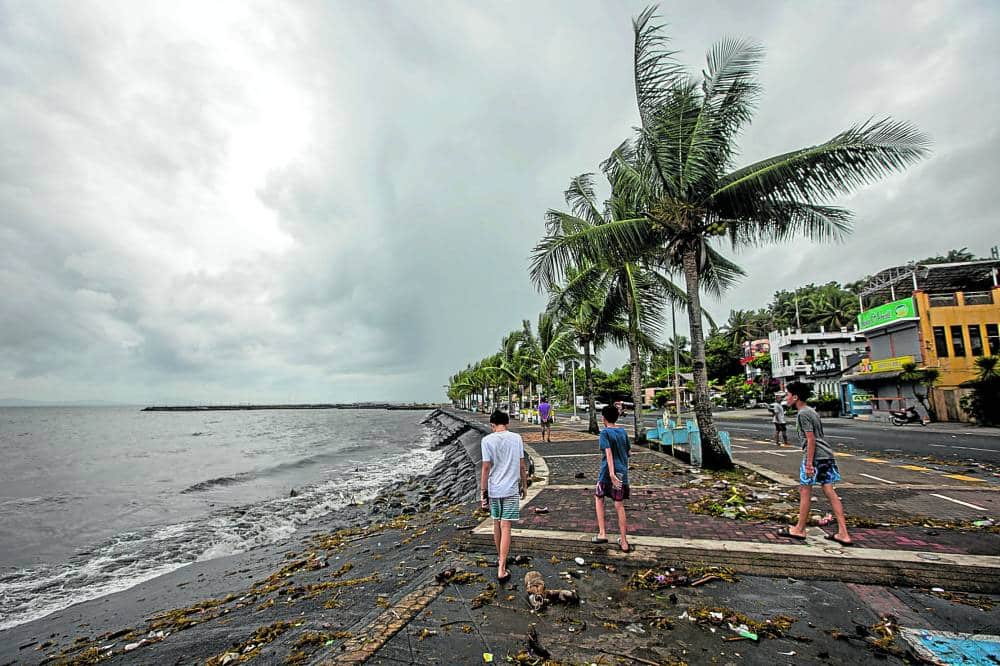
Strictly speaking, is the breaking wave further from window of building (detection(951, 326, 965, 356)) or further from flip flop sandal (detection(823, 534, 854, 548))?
window of building (detection(951, 326, 965, 356))

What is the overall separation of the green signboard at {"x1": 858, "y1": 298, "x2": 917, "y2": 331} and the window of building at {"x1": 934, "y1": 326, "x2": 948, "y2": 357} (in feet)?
4.35

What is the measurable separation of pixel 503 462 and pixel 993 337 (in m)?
35.1

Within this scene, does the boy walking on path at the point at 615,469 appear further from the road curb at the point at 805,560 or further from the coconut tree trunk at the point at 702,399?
the coconut tree trunk at the point at 702,399

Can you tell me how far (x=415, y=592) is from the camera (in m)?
4.39

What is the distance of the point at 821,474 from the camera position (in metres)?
5.23

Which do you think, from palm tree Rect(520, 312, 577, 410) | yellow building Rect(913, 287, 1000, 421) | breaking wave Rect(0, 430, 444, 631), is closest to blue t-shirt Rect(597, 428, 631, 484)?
breaking wave Rect(0, 430, 444, 631)

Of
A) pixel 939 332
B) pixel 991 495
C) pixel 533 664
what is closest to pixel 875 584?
pixel 533 664

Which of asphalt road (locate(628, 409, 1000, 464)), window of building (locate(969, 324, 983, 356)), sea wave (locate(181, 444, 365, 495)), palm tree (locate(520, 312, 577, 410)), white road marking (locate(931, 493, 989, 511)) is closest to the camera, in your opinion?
white road marking (locate(931, 493, 989, 511))

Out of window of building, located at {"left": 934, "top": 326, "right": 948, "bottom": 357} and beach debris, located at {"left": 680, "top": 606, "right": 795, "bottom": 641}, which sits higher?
window of building, located at {"left": 934, "top": 326, "right": 948, "bottom": 357}

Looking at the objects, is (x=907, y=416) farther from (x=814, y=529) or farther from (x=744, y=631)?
(x=744, y=631)

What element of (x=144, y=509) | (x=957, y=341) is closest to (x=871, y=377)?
(x=957, y=341)

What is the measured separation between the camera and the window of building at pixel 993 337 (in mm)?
25409

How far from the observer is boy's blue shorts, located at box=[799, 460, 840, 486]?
5165 mm

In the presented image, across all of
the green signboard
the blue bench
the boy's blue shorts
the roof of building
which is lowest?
the blue bench
